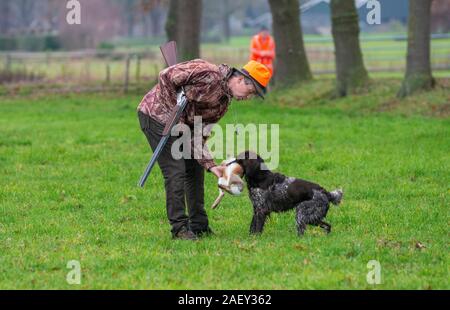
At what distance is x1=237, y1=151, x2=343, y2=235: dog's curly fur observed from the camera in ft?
30.4

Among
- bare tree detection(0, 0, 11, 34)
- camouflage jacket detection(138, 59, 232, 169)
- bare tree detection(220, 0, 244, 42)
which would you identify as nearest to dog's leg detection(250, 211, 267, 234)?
camouflage jacket detection(138, 59, 232, 169)

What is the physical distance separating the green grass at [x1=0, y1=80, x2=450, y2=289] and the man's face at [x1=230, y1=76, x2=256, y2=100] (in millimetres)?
1412

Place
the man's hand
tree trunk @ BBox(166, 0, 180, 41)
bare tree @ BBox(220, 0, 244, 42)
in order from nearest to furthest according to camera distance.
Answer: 1. the man's hand
2. tree trunk @ BBox(166, 0, 180, 41)
3. bare tree @ BBox(220, 0, 244, 42)

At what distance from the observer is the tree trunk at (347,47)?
24.1m

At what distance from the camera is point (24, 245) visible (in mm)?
9164

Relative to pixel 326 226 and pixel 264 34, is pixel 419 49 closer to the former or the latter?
pixel 264 34

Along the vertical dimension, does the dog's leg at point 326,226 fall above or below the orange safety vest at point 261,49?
below

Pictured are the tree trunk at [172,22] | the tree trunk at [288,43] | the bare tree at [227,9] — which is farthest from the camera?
the bare tree at [227,9]

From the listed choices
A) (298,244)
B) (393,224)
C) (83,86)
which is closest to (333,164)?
(393,224)

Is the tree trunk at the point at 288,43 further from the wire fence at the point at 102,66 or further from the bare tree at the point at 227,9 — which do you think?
the bare tree at the point at 227,9

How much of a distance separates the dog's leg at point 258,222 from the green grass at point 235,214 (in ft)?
0.37

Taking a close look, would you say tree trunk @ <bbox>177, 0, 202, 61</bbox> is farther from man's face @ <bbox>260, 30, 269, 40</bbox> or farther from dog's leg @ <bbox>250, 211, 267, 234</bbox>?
dog's leg @ <bbox>250, 211, 267, 234</bbox>

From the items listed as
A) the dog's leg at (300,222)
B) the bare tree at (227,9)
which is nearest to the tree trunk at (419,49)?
the dog's leg at (300,222)

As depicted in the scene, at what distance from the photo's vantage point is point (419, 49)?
71.6 feet
